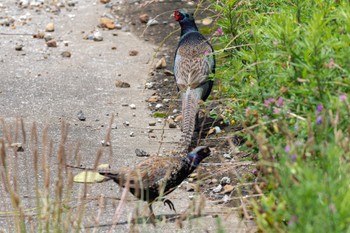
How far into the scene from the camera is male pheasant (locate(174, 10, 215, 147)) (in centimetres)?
731

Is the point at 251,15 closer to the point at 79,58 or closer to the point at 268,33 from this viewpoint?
the point at 268,33

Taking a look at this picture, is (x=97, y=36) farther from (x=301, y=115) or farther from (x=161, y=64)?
(x=301, y=115)

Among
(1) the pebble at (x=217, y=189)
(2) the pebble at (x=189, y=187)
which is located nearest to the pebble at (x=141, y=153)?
(2) the pebble at (x=189, y=187)

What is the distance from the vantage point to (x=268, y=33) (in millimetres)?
4980

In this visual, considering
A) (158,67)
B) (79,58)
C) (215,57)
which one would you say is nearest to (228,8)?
(215,57)

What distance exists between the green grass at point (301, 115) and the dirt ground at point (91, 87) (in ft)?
3.27

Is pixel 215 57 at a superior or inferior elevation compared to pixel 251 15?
inferior

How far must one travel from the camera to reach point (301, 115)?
441cm

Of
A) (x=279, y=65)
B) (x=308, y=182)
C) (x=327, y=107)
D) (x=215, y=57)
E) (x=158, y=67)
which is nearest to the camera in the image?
(x=308, y=182)

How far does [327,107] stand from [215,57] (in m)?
3.74

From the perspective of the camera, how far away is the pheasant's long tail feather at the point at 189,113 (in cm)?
697

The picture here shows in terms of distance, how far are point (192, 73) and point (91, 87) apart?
1.42 metres

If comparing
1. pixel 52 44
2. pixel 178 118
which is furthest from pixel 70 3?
pixel 178 118

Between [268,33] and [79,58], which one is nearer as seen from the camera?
[268,33]
